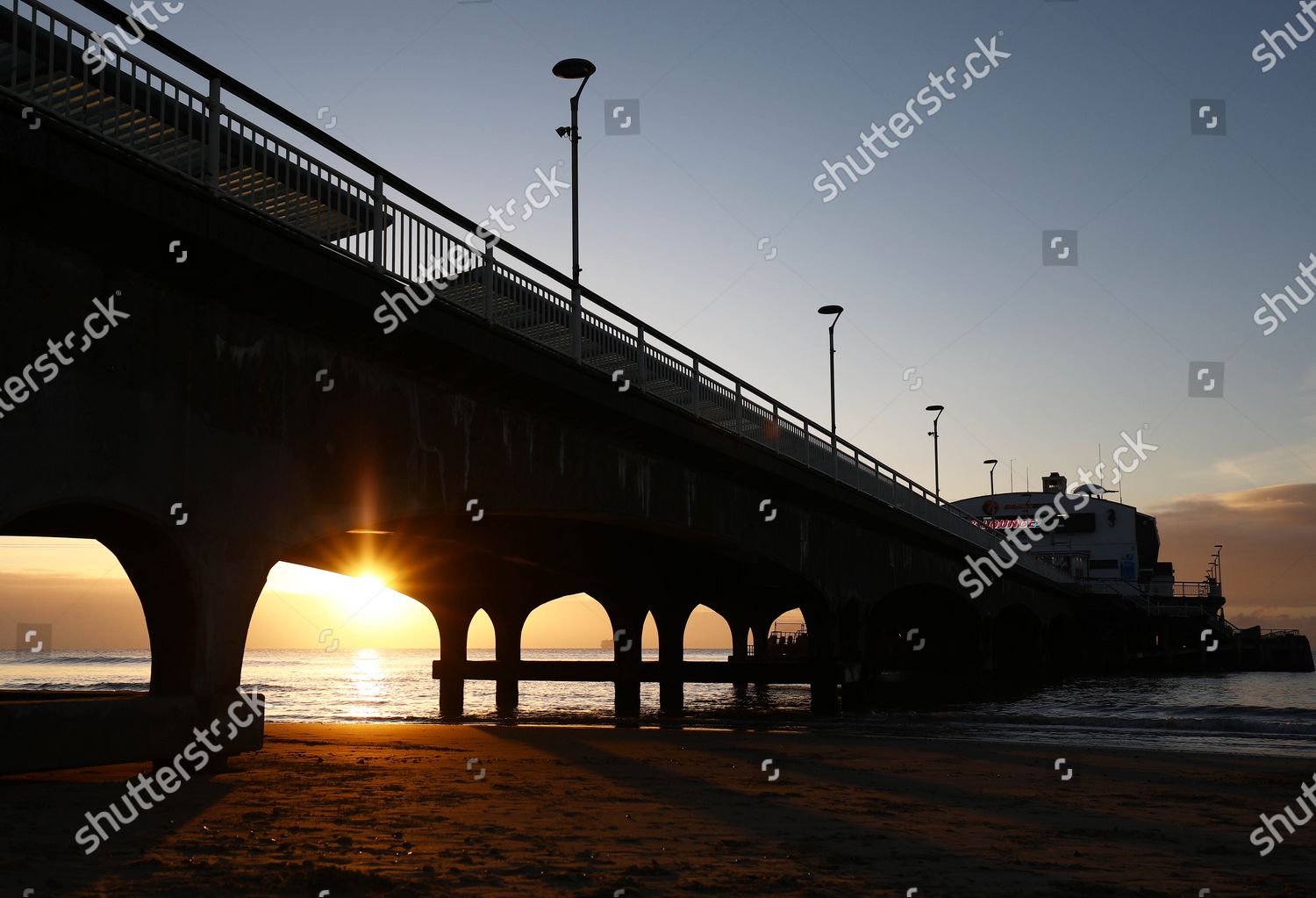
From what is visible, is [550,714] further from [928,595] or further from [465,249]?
[465,249]

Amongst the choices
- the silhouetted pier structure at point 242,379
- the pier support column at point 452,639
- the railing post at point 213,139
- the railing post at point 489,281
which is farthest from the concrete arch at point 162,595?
the pier support column at point 452,639

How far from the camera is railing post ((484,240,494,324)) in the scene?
17688mm

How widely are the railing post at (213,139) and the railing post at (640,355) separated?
11.2 m

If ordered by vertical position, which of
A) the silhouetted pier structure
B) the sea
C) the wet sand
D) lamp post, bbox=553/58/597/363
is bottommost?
the sea

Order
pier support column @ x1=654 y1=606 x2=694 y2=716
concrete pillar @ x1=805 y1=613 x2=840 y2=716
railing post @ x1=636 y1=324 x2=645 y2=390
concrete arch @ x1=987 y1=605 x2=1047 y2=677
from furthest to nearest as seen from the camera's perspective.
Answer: concrete arch @ x1=987 y1=605 x2=1047 y2=677 < pier support column @ x1=654 y1=606 x2=694 y2=716 < concrete pillar @ x1=805 y1=613 x2=840 y2=716 < railing post @ x1=636 y1=324 x2=645 y2=390

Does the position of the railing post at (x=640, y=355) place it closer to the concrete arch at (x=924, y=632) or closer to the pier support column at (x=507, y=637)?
the pier support column at (x=507, y=637)

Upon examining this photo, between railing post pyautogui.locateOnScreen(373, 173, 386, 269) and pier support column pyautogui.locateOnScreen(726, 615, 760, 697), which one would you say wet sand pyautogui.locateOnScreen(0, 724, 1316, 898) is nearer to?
railing post pyautogui.locateOnScreen(373, 173, 386, 269)

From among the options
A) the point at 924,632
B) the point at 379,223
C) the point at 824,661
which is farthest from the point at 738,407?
the point at 924,632

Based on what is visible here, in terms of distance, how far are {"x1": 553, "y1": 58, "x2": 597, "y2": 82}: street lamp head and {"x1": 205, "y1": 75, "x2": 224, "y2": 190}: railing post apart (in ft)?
41.9

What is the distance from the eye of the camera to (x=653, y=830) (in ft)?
33.9

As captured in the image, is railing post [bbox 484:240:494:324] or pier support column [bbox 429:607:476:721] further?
pier support column [bbox 429:607:476:721]

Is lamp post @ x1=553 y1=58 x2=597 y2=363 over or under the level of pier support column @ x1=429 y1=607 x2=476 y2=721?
over

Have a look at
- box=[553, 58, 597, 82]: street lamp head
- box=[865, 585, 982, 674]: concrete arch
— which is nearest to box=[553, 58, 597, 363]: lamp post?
box=[553, 58, 597, 82]: street lamp head

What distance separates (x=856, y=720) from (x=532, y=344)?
21.0m
